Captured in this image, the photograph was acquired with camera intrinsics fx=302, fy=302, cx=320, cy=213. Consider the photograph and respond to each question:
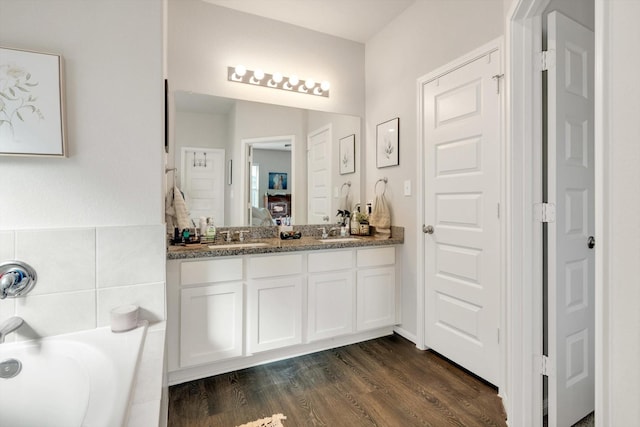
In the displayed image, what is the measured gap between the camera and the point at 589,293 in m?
1.55

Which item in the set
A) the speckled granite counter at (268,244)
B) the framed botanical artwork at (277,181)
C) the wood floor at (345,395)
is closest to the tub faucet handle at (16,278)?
the speckled granite counter at (268,244)

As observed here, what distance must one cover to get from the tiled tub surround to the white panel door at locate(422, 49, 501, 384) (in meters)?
1.78

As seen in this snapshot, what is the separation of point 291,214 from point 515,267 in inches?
69.9

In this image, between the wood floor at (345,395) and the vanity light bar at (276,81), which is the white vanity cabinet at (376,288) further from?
the vanity light bar at (276,81)

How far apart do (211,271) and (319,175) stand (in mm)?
1355

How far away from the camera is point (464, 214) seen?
199 cm

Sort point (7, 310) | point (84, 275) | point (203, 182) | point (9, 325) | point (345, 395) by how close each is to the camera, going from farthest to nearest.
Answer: point (203, 182) → point (345, 395) → point (84, 275) → point (7, 310) → point (9, 325)

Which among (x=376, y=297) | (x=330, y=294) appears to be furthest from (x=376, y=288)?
(x=330, y=294)

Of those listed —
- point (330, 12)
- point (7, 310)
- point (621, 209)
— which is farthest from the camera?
point (330, 12)

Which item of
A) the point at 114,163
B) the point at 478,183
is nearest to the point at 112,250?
the point at 114,163

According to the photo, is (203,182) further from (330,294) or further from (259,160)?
(330,294)

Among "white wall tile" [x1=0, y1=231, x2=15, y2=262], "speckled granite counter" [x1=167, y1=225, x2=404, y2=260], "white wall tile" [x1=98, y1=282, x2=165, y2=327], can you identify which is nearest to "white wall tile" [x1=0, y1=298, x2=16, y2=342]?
"white wall tile" [x1=0, y1=231, x2=15, y2=262]

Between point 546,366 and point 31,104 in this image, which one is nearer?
point 31,104

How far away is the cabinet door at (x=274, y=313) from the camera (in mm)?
2029
